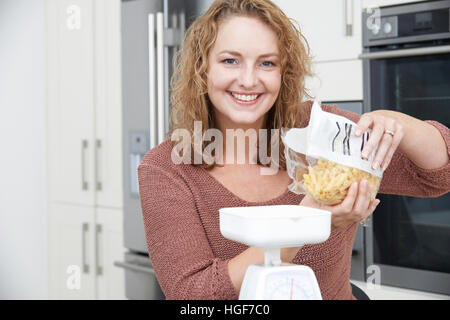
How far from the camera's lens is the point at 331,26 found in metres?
1.77

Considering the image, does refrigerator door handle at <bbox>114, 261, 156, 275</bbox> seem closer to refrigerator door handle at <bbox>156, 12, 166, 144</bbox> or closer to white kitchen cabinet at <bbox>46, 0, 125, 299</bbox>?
white kitchen cabinet at <bbox>46, 0, 125, 299</bbox>

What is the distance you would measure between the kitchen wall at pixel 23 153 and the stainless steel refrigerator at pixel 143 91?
72 cm

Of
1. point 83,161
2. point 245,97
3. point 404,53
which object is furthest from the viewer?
point 83,161

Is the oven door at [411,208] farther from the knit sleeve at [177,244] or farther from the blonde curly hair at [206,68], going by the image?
the knit sleeve at [177,244]

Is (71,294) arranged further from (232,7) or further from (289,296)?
(289,296)

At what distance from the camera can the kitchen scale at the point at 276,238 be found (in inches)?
24.7

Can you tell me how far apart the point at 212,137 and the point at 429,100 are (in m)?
0.74

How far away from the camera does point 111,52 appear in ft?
7.77

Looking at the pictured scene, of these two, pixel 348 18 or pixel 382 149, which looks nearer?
pixel 382 149

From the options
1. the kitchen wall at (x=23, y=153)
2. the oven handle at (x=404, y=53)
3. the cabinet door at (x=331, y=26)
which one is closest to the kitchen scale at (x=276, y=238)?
the oven handle at (x=404, y=53)

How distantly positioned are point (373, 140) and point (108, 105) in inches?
70.2
